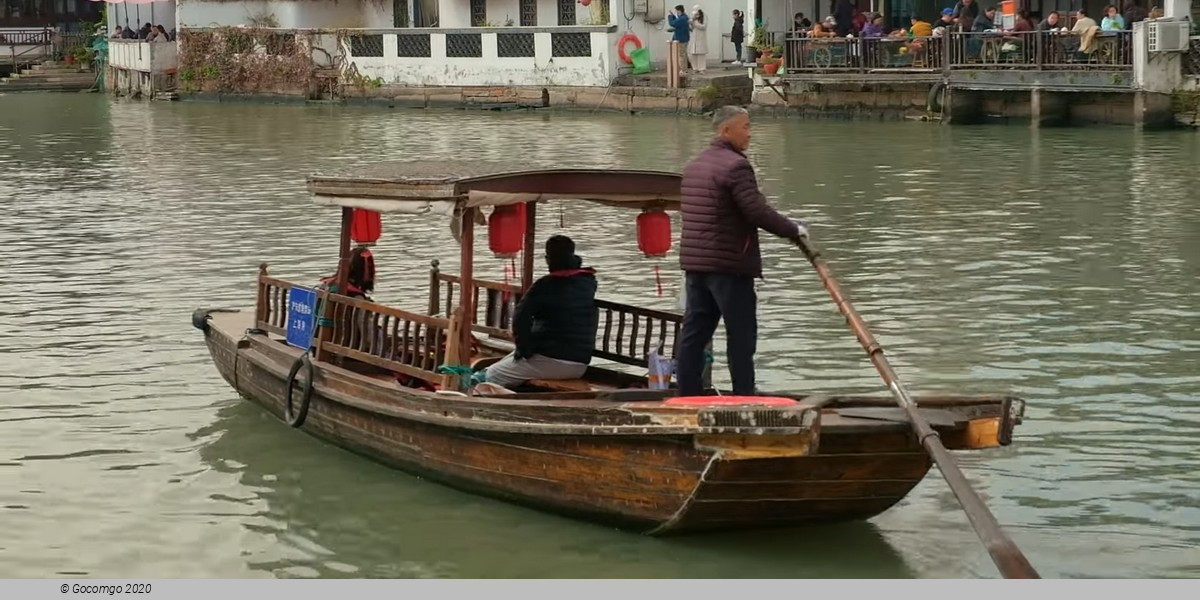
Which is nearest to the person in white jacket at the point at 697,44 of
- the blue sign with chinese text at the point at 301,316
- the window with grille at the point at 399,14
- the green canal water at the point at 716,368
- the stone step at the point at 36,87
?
the window with grille at the point at 399,14

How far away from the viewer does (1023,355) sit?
13.0m

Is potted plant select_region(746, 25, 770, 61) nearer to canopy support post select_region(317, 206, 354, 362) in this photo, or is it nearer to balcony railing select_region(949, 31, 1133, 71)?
balcony railing select_region(949, 31, 1133, 71)

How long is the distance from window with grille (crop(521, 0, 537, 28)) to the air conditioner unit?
17.3 metres

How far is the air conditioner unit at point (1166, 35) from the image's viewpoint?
2998 cm

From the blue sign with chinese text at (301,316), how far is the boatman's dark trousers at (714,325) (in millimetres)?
2680

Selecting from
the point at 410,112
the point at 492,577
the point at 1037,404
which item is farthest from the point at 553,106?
the point at 492,577

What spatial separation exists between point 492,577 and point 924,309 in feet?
23.6

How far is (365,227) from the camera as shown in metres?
11.4

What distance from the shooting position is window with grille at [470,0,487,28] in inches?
1777

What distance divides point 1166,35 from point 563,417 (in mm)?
23714

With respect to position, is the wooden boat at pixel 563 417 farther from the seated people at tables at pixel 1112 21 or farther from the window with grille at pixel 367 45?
the window with grille at pixel 367 45

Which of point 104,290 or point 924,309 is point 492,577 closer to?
point 924,309

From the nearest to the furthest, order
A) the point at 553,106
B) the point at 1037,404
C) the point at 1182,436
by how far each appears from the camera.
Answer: the point at 1182,436
the point at 1037,404
the point at 553,106

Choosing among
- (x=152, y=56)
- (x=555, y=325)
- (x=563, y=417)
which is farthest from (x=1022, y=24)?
(x=152, y=56)
